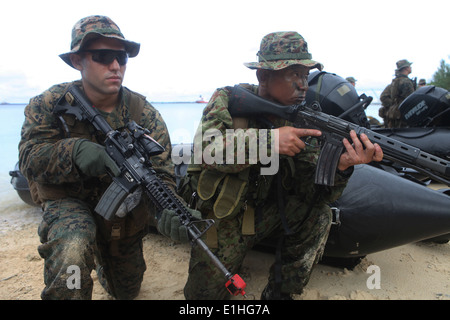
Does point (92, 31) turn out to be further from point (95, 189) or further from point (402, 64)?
point (402, 64)

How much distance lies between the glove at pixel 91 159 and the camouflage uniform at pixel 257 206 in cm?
61

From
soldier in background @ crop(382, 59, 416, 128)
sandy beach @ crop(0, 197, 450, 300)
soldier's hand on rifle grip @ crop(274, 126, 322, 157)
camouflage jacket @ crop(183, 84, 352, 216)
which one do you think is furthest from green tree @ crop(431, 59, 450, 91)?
soldier's hand on rifle grip @ crop(274, 126, 322, 157)

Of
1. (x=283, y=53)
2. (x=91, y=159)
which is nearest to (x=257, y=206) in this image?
(x=283, y=53)

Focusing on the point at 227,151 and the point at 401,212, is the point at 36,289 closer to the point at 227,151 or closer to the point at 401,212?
the point at 227,151

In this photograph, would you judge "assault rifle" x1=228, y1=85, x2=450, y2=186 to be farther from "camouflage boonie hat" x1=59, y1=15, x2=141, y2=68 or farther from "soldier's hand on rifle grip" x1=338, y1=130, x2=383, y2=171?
"camouflage boonie hat" x1=59, y1=15, x2=141, y2=68

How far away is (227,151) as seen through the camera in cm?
220

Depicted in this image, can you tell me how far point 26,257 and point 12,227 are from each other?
1.09 m

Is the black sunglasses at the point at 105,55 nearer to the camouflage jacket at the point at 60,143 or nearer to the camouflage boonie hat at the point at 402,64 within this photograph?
the camouflage jacket at the point at 60,143

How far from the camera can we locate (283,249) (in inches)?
104

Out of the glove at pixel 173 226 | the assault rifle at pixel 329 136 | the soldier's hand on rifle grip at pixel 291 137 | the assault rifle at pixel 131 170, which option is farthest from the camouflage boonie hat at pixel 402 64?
the glove at pixel 173 226

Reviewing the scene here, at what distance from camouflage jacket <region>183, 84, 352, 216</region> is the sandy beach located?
2.53ft

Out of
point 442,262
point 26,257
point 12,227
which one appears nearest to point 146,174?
point 26,257

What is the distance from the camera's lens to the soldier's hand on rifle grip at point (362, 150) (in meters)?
2.12

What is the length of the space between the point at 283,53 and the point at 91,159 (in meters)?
1.44
